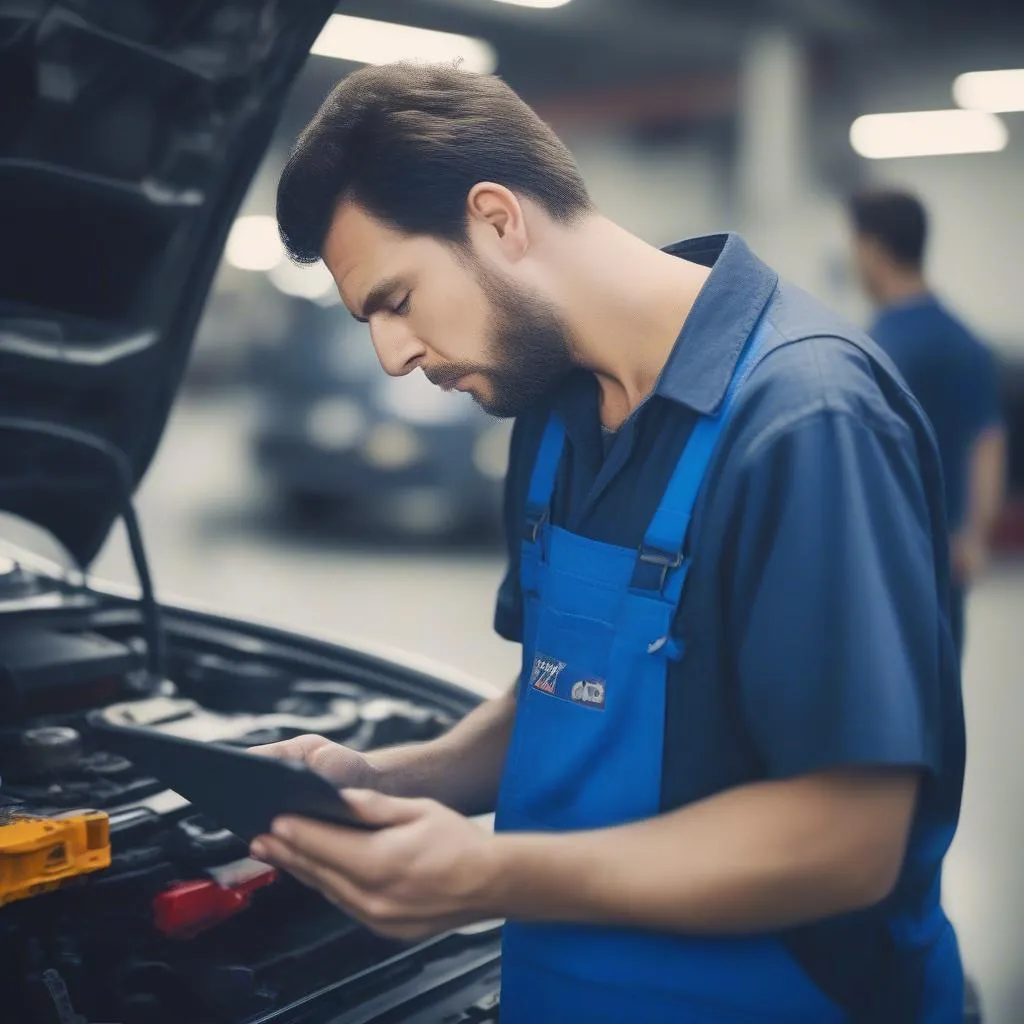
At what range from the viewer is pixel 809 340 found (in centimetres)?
101

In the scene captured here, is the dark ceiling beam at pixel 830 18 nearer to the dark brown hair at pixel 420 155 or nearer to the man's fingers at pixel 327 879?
the dark brown hair at pixel 420 155

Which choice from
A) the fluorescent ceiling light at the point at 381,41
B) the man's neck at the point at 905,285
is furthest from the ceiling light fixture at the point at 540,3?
the man's neck at the point at 905,285

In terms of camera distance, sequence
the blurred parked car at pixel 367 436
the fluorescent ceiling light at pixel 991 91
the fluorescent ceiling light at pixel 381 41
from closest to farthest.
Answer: the blurred parked car at pixel 367 436
the fluorescent ceiling light at pixel 381 41
the fluorescent ceiling light at pixel 991 91

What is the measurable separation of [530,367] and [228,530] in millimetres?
5989

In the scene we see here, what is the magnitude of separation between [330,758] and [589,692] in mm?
331

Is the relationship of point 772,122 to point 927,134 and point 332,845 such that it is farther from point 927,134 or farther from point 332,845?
point 332,845

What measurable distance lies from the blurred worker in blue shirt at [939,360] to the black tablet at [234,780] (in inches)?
84.6

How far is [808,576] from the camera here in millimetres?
909

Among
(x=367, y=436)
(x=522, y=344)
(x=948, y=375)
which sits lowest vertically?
(x=367, y=436)

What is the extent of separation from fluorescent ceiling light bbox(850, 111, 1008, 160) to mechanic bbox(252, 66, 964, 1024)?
10642 millimetres

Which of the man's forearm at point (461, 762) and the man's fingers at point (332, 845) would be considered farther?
the man's forearm at point (461, 762)

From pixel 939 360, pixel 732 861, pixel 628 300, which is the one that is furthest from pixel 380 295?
pixel 939 360

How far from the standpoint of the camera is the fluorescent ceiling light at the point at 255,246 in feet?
63.8

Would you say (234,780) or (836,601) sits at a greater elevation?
(836,601)
